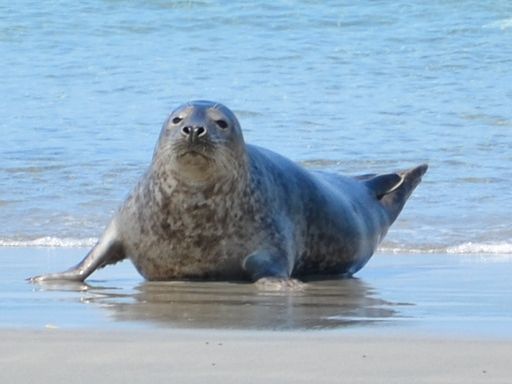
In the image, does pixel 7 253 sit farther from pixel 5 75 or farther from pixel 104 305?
pixel 5 75

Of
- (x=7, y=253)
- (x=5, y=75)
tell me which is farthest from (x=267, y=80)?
(x=7, y=253)

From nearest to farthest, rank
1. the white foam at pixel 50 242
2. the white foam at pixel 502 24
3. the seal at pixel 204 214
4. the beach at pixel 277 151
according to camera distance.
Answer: the beach at pixel 277 151 → the seal at pixel 204 214 → the white foam at pixel 50 242 → the white foam at pixel 502 24

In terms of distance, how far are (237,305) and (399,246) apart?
2963 mm

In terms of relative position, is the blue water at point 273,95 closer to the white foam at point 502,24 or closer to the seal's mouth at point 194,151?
the white foam at point 502,24

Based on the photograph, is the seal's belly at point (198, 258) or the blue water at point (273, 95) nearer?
the seal's belly at point (198, 258)

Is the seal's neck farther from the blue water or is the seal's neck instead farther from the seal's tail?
the blue water

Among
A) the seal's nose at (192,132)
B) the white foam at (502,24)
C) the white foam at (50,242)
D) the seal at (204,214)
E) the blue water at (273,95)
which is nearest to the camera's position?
the seal's nose at (192,132)

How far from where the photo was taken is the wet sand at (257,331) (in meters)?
3.29

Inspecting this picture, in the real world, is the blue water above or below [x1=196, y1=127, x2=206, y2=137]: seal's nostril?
below

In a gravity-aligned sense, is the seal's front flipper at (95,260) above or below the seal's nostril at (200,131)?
below

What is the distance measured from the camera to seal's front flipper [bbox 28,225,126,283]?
596cm

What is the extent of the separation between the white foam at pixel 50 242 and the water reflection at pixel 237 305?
6.53ft

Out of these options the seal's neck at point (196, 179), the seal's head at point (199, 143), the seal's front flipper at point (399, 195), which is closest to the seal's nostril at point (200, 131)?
the seal's head at point (199, 143)

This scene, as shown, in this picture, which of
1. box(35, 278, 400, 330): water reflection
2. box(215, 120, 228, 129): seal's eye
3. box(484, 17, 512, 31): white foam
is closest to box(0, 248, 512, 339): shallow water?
box(35, 278, 400, 330): water reflection
